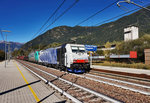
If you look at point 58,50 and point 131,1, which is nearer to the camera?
point 131,1

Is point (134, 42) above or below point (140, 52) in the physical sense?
above

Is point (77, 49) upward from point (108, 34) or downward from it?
downward

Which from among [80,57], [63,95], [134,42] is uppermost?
[134,42]

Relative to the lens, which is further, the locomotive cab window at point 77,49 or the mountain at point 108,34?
the mountain at point 108,34

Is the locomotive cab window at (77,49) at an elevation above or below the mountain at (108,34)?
below

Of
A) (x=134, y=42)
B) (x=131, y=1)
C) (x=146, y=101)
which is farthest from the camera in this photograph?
(x=134, y=42)

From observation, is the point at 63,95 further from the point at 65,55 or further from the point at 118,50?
the point at 118,50

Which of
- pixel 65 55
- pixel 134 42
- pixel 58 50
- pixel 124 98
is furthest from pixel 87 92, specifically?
pixel 134 42

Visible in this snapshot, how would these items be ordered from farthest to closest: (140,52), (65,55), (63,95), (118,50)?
(118,50) < (140,52) < (65,55) < (63,95)

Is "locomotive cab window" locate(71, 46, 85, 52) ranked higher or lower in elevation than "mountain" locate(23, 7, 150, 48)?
lower

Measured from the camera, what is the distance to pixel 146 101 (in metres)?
5.25

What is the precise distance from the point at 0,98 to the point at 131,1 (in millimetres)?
11152

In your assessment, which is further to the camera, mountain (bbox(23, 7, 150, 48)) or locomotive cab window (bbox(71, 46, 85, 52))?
mountain (bbox(23, 7, 150, 48))

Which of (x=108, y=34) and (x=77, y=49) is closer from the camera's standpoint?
(x=77, y=49)
